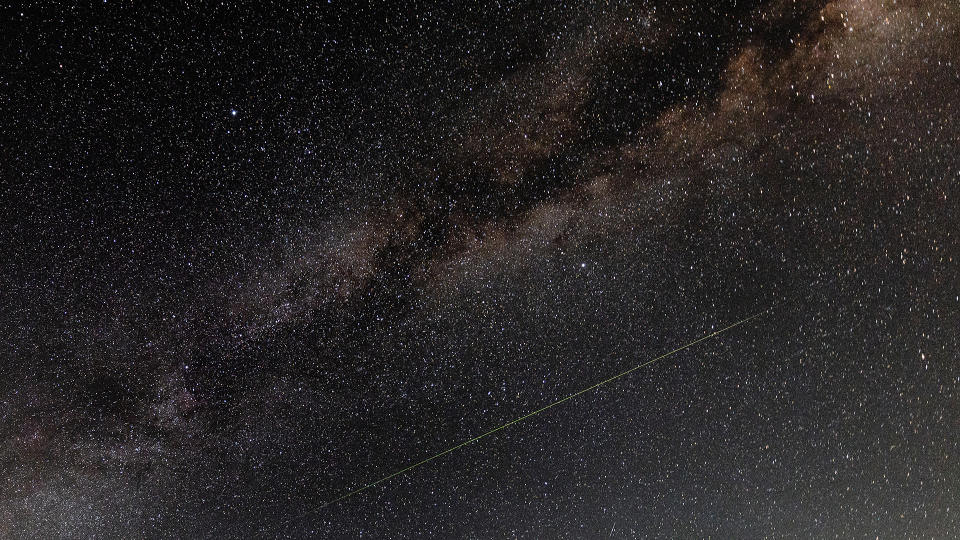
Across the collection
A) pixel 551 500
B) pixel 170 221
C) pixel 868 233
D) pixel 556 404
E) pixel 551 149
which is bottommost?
pixel 551 500

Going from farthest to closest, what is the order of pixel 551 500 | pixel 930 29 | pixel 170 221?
pixel 551 500
pixel 170 221
pixel 930 29

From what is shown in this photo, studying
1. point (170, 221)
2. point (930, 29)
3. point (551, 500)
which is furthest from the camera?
point (551, 500)

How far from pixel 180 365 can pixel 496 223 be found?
3.68ft

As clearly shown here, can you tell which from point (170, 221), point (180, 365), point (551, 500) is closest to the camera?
point (170, 221)

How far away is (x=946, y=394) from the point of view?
5.81 ft

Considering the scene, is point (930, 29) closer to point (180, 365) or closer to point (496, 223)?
point (496, 223)

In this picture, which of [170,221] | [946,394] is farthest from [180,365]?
[946,394]

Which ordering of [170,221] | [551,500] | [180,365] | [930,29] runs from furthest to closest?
1. [551,500]
2. [180,365]
3. [170,221]
4. [930,29]

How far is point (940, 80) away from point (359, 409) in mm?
2038

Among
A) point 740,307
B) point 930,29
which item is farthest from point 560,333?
point 930,29

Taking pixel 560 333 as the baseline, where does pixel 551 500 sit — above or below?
below

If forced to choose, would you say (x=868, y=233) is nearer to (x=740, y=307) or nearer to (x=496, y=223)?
(x=740, y=307)

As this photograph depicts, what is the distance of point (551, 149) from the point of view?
152 centimetres

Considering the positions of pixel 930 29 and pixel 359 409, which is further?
pixel 359 409
